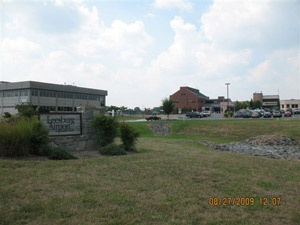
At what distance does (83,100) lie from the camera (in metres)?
95.8

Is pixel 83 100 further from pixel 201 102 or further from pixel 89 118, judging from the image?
pixel 89 118

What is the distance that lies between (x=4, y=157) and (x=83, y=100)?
8823 centimetres

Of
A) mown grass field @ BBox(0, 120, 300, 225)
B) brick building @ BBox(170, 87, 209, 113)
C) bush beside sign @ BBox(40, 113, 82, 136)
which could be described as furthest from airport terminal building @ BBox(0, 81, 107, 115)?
mown grass field @ BBox(0, 120, 300, 225)

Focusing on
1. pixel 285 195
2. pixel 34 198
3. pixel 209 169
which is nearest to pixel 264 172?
pixel 209 169

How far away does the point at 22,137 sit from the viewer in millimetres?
9555

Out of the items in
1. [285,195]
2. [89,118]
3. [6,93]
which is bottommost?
[285,195]

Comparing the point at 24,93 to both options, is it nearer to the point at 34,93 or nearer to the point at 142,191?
the point at 34,93

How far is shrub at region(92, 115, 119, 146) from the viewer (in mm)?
12711

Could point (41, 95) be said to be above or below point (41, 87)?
below

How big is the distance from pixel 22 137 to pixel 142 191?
5.26 metres

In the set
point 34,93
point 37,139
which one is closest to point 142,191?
point 37,139
